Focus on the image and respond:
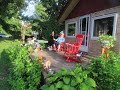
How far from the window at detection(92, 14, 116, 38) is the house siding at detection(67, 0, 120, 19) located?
483mm

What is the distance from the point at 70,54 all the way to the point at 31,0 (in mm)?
16126

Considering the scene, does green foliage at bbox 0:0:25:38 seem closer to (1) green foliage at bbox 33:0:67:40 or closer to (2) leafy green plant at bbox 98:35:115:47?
(1) green foliage at bbox 33:0:67:40

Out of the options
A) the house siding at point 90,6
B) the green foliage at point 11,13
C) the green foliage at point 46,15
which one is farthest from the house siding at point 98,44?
the green foliage at point 11,13

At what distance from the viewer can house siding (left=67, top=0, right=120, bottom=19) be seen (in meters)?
9.01

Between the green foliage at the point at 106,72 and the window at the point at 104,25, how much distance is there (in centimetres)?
530

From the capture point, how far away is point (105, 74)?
339 centimetres

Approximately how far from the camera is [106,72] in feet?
11.0

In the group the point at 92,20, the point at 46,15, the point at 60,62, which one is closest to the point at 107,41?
the point at 60,62

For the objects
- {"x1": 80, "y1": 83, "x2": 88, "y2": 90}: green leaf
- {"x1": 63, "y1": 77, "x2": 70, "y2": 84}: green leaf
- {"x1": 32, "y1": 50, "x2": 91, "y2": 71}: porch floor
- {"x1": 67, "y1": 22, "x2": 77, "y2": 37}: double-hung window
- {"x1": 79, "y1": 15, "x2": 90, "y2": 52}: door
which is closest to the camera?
{"x1": 80, "y1": 83, "x2": 88, "y2": 90}: green leaf

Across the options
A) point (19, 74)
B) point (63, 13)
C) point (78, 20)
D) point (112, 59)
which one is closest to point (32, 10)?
point (63, 13)

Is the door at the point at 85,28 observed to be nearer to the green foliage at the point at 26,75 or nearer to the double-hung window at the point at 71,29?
the double-hung window at the point at 71,29

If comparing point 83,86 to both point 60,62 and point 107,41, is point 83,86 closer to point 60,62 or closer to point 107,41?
point 60,62

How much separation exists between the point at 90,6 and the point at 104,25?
1.92m

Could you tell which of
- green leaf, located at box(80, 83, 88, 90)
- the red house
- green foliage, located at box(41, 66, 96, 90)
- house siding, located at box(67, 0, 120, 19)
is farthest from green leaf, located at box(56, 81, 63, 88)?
house siding, located at box(67, 0, 120, 19)
